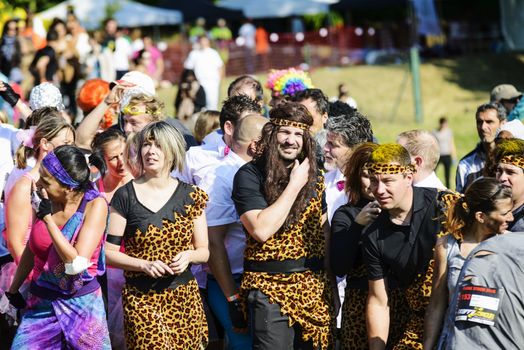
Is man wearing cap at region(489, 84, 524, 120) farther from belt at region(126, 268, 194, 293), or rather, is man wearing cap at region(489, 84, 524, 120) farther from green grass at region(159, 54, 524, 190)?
green grass at region(159, 54, 524, 190)

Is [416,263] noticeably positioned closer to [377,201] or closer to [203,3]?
[377,201]

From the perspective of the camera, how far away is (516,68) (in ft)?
93.0

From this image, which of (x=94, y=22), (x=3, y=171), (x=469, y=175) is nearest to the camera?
(x=3, y=171)

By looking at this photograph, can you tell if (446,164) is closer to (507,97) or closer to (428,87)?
(507,97)

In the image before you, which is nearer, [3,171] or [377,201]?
[377,201]

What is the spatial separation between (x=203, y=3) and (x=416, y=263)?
31.5 m

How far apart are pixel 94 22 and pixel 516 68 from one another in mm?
15391

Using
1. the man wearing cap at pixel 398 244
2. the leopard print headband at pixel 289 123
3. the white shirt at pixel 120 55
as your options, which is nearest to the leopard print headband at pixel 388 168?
the man wearing cap at pixel 398 244

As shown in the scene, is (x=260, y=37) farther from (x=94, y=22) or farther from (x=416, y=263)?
(x=416, y=263)

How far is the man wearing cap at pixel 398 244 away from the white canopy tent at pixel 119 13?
28.7 m

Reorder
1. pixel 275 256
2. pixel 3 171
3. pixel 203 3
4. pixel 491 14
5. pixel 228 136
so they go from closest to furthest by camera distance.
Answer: pixel 275 256
pixel 228 136
pixel 3 171
pixel 203 3
pixel 491 14

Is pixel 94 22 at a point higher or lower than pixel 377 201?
higher

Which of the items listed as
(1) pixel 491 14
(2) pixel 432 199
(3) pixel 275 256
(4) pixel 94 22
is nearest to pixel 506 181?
(2) pixel 432 199

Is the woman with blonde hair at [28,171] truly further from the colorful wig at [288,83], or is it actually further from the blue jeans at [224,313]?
the colorful wig at [288,83]
